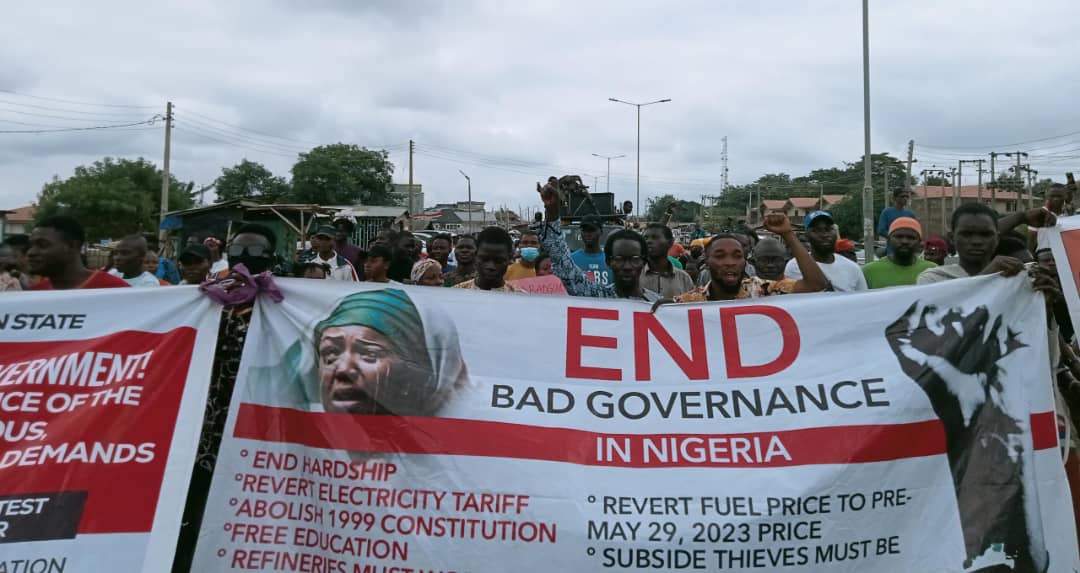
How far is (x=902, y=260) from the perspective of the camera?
5.65 meters

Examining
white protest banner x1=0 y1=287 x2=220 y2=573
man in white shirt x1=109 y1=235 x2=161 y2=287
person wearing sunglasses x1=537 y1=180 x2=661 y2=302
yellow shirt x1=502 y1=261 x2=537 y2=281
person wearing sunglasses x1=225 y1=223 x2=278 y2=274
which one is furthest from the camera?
yellow shirt x1=502 y1=261 x2=537 y2=281

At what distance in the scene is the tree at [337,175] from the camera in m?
74.8

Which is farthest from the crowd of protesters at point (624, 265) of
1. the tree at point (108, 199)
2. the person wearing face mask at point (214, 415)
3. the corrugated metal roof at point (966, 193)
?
the corrugated metal roof at point (966, 193)

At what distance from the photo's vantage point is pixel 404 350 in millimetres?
3305

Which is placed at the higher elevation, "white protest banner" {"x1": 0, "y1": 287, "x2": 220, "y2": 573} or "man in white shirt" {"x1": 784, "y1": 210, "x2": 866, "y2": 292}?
"man in white shirt" {"x1": 784, "y1": 210, "x2": 866, "y2": 292}

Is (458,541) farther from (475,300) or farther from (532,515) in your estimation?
(475,300)

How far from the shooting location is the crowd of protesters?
3.49m

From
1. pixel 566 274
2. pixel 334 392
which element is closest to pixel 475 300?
pixel 334 392

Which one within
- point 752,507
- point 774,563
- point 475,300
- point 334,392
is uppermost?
point 475,300

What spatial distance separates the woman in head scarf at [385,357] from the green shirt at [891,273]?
141 inches

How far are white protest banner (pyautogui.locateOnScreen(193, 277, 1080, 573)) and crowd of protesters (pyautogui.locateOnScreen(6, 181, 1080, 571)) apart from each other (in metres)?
0.19

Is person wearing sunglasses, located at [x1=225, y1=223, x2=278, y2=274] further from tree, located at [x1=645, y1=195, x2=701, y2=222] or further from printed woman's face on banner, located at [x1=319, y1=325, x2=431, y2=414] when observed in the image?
tree, located at [x1=645, y1=195, x2=701, y2=222]

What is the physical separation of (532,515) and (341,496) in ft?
2.41

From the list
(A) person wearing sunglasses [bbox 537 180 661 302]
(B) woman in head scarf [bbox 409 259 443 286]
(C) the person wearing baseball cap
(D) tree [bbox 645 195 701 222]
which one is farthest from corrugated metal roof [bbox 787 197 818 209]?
(C) the person wearing baseball cap
